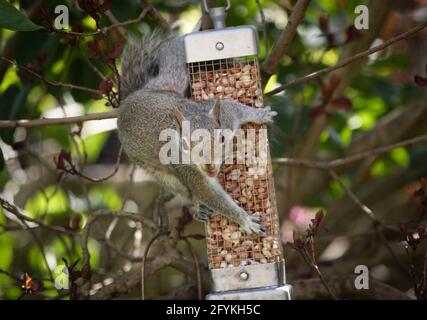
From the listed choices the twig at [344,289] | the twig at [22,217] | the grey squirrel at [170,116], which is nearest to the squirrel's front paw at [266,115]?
the grey squirrel at [170,116]

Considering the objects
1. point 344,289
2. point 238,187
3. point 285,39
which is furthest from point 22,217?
point 344,289

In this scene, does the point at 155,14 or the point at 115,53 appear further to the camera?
the point at 155,14

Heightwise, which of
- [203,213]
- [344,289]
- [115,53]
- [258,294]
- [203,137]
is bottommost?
[258,294]

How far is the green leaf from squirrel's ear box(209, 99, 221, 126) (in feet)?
1.53

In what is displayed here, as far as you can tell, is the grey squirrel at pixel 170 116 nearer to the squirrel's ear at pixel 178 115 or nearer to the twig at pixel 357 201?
the squirrel's ear at pixel 178 115

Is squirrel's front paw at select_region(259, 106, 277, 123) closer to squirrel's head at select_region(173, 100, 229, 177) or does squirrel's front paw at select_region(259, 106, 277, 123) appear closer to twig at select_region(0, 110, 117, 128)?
squirrel's head at select_region(173, 100, 229, 177)

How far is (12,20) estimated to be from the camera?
1.96 metres

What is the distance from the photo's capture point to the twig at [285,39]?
207 centimetres

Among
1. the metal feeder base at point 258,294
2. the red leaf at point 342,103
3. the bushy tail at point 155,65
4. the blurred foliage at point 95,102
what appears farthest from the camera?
the blurred foliage at point 95,102

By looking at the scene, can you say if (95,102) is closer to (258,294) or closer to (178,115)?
(178,115)

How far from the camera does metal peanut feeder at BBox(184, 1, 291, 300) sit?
189cm

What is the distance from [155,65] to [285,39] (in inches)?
19.4
